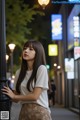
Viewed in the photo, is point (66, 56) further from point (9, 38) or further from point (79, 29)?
point (9, 38)

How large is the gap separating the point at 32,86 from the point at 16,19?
60.2 ft

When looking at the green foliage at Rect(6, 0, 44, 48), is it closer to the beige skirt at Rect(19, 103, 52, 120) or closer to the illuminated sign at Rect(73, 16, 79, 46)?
the illuminated sign at Rect(73, 16, 79, 46)

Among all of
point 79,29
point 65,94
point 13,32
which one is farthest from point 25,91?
→ point 65,94

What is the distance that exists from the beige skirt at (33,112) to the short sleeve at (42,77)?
21cm

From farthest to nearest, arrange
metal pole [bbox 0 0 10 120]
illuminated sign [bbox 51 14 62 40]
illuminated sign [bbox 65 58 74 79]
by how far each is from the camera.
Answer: illuminated sign [bbox 51 14 62 40] < illuminated sign [bbox 65 58 74 79] < metal pole [bbox 0 0 10 120]

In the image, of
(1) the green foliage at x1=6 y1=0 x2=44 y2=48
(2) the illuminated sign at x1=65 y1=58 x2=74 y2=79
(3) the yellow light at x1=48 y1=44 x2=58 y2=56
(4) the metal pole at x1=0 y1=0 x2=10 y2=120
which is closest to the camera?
(4) the metal pole at x1=0 y1=0 x2=10 y2=120

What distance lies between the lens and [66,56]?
33812mm

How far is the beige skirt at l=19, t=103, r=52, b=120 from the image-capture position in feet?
15.6

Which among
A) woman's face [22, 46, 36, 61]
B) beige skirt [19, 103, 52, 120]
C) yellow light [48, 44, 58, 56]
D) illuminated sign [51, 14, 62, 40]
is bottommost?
beige skirt [19, 103, 52, 120]

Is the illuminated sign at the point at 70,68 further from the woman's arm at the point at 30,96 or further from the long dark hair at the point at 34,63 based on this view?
the woman's arm at the point at 30,96

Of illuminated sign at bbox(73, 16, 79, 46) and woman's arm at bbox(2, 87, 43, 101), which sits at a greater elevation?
illuminated sign at bbox(73, 16, 79, 46)

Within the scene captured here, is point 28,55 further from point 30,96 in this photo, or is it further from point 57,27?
point 57,27

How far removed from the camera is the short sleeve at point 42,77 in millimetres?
4758

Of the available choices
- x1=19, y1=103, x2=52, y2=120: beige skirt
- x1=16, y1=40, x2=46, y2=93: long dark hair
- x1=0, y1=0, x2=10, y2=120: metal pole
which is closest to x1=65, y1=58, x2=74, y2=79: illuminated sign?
x1=0, y1=0, x2=10, y2=120: metal pole
